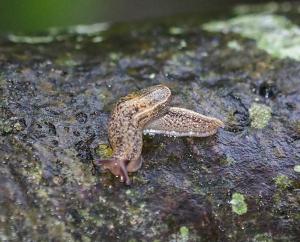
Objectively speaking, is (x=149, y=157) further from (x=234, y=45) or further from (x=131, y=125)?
(x=234, y=45)

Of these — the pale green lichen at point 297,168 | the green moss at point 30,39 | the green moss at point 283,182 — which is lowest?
the green moss at point 283,182

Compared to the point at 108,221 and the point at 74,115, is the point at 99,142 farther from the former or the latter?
the point at 108,221

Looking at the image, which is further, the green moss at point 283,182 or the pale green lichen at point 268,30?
the pale green lichen at point 268,30

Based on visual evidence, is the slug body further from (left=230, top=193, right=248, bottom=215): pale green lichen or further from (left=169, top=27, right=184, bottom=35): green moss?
(left=169, top=27, right=184, bottom=35): green moss

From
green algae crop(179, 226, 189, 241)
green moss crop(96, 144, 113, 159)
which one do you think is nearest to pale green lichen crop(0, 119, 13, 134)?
green moss crop(96, 144, 113, 159)

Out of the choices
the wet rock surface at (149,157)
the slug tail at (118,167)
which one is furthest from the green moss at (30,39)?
the slug tail at (118,167)

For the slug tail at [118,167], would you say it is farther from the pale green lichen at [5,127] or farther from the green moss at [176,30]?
the green moss at [176,30]

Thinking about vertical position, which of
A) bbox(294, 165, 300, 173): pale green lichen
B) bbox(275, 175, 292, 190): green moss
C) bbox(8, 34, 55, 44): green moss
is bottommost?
bbox(275, 175, 292, 190): green moss

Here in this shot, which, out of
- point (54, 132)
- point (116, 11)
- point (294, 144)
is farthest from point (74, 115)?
point (116, 11)
